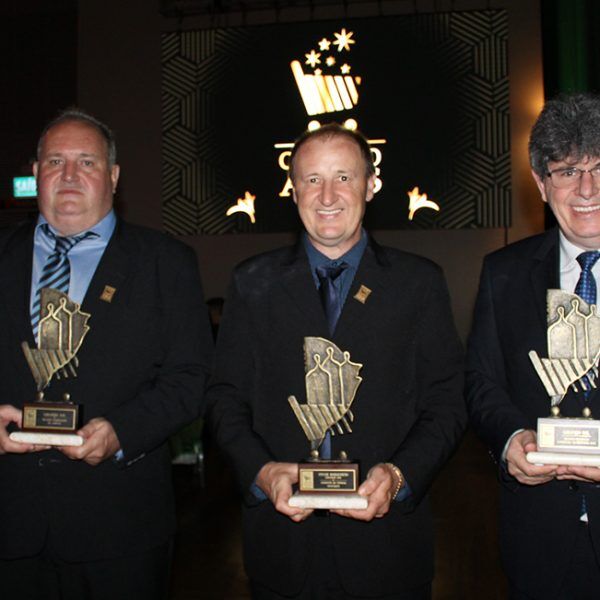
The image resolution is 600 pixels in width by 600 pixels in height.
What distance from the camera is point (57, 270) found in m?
2.21

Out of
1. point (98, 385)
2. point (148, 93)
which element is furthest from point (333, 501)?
point (148, 93)

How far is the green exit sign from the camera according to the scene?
431 inches

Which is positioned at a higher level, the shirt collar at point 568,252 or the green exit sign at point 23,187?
the green exit sign at point 23,187

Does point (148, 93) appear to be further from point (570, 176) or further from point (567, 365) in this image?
point (567, 365)

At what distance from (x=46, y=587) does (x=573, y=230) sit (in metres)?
1.72

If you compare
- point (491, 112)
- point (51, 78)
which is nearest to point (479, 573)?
point (491, 112)

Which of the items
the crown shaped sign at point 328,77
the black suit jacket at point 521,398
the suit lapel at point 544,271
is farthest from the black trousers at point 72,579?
the crown shaped sign at point 328,77

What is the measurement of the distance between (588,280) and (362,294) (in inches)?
23.0

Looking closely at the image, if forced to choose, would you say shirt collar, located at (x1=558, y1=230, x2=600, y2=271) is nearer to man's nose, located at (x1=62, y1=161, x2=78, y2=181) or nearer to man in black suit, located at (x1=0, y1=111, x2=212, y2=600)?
man in black suit, located at (x1=0, y1=111, x2=212, y2=600)

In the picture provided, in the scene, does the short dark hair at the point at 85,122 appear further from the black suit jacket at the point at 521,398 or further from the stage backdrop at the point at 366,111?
the stage backdrop at the point at 366,111

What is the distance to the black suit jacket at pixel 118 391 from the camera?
205 centimetres

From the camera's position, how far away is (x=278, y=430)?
6.55 ft

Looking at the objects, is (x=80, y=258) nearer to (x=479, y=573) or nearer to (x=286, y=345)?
(x=286, y=345)

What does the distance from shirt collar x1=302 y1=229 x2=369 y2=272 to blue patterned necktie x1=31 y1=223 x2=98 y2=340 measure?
2.25ft
